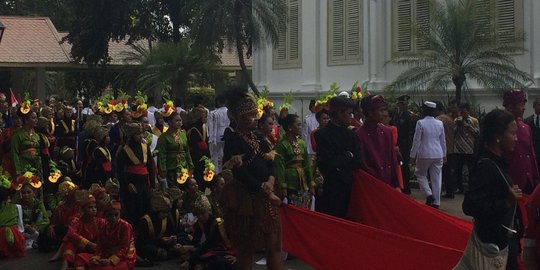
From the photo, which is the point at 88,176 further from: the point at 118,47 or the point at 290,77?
the point at 118,47

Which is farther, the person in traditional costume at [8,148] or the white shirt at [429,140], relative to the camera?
the white shirt at [429,140]

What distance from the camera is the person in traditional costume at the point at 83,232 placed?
9031mm

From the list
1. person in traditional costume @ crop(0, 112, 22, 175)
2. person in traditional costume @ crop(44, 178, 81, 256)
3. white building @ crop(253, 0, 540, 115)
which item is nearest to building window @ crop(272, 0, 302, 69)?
white building @ crop(253, 0, 540, 115)

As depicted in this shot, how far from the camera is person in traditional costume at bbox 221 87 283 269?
6797mm

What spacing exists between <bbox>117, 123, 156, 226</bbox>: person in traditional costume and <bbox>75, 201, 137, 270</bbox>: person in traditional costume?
1245 mm

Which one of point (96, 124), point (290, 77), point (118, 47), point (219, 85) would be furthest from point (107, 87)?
point (96, 124)

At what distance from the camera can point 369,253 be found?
704cm

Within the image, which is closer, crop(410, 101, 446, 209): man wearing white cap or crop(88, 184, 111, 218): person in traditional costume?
crop(88, 184, 111, 218): person in traditional costume

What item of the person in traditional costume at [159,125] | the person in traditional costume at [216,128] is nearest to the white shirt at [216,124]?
the person in traditional costume at [216,128]

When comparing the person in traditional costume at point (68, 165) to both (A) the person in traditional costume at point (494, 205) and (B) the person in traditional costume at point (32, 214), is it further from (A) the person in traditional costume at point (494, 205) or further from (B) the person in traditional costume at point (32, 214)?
(A) the person in traditional costume at point (494, 205)

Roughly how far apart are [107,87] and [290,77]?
18.4m

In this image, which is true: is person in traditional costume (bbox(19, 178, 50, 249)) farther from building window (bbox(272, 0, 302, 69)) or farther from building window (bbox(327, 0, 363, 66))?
building window (bbox(272, 0, 302, 69))

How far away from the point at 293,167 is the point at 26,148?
14.5ft

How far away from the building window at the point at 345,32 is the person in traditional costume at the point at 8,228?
16878 millimetres
